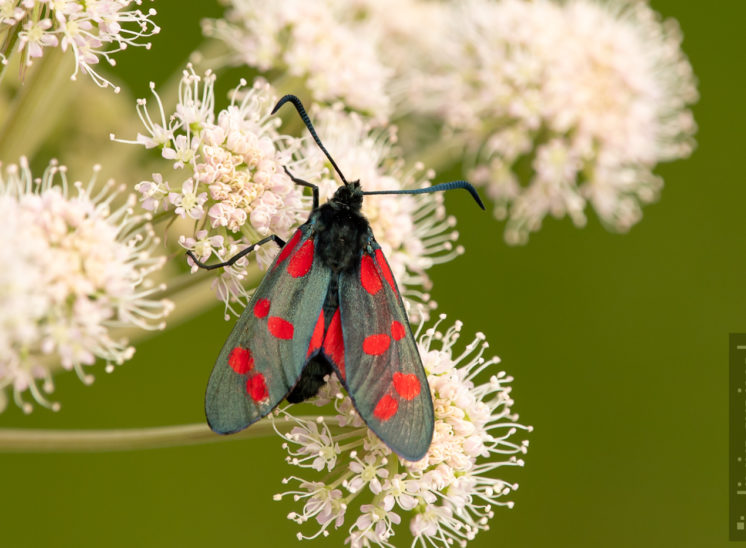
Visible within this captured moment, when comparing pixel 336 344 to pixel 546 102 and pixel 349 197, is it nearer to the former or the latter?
pixel 349 197

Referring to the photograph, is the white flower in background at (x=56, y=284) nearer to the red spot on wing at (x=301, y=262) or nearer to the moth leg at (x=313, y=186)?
the red spot on wing at (x=301, y=262)

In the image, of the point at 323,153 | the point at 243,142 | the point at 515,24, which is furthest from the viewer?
the point at 515,24

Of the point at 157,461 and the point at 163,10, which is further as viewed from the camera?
the point at 163,10

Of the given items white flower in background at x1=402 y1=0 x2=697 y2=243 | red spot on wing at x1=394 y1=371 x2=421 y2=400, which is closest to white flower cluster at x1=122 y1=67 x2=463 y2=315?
red spot on wing at x1=394 y1=371 x2=421 y2=400

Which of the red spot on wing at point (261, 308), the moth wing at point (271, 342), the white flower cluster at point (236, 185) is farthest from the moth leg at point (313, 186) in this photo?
the red spot on wing at point (261, 308)

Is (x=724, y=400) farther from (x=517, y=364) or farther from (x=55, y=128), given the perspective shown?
(x=55, y=128)

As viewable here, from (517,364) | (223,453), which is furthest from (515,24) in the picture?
(223,453)

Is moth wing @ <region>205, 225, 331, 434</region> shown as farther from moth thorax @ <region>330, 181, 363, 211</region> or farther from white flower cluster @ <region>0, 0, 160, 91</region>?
white flower cluster @ <region>0, 0, 160, 91</region>
